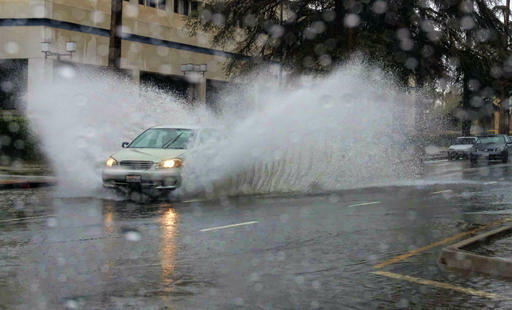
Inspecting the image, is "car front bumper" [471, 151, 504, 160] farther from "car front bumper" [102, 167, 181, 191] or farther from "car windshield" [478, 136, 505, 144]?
"car front bumper" [102, 167, 181, 191]

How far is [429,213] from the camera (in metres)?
15.0

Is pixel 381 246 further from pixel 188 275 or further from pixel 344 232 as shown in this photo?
pixel 188 275

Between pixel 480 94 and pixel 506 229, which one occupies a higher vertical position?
pixel 480 94

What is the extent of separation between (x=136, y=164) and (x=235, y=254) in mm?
7637

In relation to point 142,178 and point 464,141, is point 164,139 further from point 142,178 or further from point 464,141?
point 464,141

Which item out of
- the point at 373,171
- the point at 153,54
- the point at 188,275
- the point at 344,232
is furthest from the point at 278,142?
the point at 153,54

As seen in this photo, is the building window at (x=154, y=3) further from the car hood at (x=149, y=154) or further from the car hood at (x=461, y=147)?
the car hood at (x=149, y=154)

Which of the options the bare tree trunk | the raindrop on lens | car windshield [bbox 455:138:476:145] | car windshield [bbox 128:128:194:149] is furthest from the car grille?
car windshield [bbox 455:138:476:145]

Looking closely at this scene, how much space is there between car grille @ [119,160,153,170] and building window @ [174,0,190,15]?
117ft

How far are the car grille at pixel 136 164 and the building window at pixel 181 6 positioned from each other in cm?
3572

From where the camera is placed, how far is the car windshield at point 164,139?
18.3 m

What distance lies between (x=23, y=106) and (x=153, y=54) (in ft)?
30.3

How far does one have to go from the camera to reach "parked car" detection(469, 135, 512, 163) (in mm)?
42406

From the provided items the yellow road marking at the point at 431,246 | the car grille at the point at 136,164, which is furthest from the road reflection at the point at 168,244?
the yellow road marking at the point at 431,246
